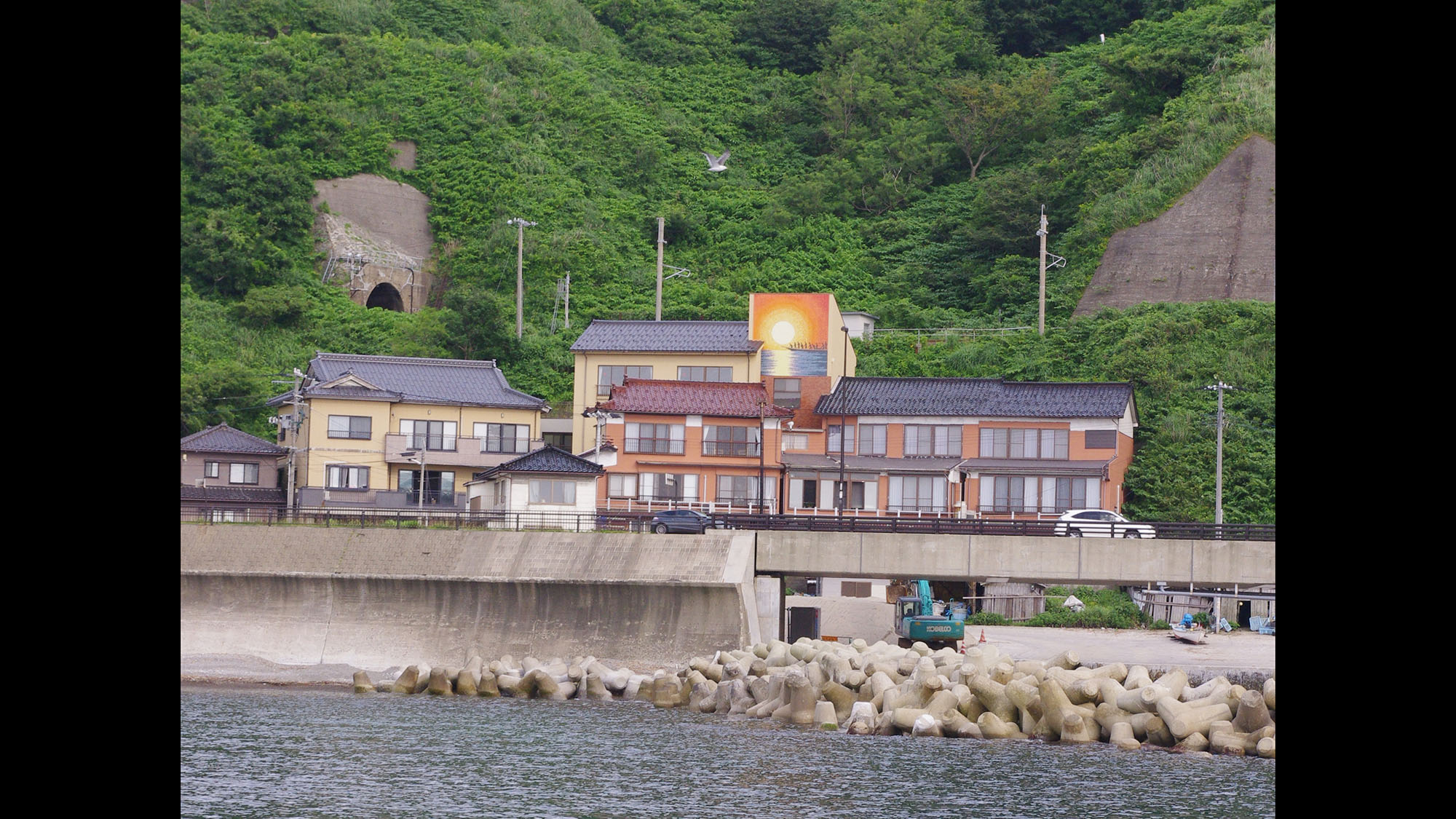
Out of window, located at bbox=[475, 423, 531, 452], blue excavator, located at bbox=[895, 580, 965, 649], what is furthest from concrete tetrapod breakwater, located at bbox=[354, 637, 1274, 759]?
window, located at bbox=[475, 423, 531, 452]

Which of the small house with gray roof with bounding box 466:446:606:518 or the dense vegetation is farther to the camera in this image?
the dense vegetation

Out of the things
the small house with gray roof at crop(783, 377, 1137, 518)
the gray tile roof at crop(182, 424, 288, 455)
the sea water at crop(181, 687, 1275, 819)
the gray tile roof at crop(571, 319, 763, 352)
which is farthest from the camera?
the gray tile roof at crop(571, 319, 763, 352)

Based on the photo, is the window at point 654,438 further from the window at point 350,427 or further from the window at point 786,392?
the window at point 350,427

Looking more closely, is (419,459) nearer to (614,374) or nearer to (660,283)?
(614,374)

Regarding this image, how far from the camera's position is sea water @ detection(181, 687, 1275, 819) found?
65.4 ft

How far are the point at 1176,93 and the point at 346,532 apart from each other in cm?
5067

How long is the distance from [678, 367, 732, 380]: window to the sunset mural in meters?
1.44

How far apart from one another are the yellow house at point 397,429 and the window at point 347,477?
0.09ft

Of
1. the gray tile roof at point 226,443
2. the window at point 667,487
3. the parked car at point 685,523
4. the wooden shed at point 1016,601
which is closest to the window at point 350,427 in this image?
the gray tile roof at point 226,443

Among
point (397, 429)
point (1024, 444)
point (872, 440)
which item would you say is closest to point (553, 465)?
point (397, 429)

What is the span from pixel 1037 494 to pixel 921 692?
21611 mm

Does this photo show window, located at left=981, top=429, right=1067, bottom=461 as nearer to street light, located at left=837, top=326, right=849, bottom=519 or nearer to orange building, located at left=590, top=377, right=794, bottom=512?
street light, located at left=837, top=326, right=849, bottom=519

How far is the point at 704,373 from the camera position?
5750 centimetres
